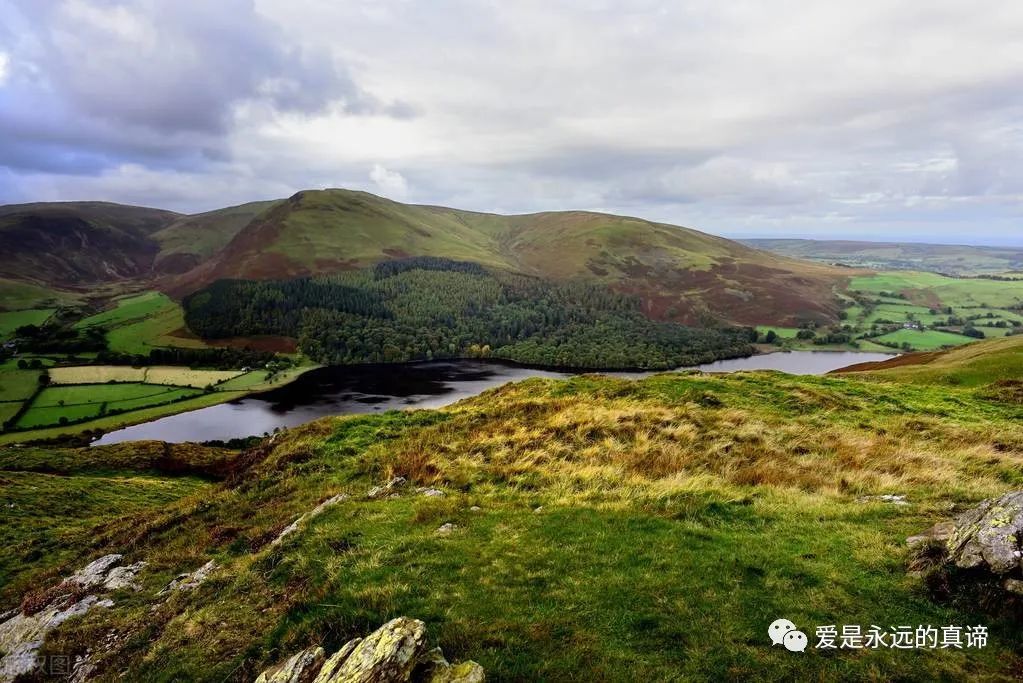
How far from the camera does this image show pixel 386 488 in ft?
66.9

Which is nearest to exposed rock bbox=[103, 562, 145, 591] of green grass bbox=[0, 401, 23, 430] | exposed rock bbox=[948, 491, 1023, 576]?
exposed rock bbox=[948, 491, 1023, 576]

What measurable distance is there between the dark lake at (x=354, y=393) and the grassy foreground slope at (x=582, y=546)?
9045cm

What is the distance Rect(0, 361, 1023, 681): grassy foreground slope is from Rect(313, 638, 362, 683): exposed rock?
1104 millimetres

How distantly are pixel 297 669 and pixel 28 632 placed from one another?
14.0 m

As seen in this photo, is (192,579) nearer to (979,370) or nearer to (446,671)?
(446,671)

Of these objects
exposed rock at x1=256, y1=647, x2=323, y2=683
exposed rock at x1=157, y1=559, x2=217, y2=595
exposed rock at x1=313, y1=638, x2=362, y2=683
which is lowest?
exposed rock at x1=157, y1=559, x2=217, y2=595

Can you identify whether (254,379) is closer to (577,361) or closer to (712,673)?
(577,361)

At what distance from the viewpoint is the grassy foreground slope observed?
31.5ft

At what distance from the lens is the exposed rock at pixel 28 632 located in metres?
13.9

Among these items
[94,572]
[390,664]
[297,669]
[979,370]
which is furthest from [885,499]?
[979,370]

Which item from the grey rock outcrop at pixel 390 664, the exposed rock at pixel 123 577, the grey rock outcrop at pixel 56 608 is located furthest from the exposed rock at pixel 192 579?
the grey rock outcrop at pixel 390 664

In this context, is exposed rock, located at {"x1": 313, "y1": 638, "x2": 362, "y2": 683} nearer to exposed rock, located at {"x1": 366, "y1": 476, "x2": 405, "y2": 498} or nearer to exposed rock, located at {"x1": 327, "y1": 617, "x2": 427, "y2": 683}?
exposed rock, located at {"x1": 327, "y1": 617, "x2": 427, "y2": 683}

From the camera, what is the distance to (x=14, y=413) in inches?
4572

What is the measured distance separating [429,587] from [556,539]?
13.1ft
